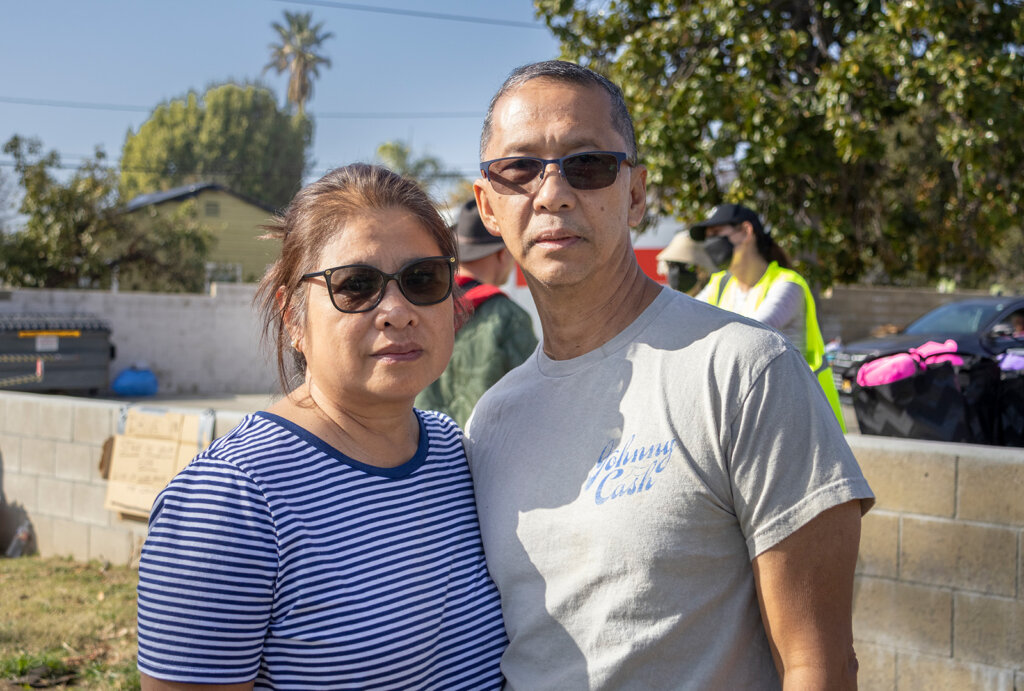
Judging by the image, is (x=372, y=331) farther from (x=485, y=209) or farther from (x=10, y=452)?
(x=10, y=452)

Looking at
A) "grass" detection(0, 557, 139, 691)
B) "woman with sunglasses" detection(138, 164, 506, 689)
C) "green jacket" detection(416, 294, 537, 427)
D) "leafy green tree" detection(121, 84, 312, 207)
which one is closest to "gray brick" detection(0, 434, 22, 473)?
"grass" detection(0, 557, 139, 691)

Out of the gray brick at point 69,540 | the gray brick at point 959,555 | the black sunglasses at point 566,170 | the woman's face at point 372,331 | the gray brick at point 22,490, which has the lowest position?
the gray brick at point 69,540

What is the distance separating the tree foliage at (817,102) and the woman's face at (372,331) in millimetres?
10202

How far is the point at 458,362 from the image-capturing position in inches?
143

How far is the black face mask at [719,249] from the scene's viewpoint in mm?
4781

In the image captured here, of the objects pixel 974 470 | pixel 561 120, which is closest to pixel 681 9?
pixel 974 470

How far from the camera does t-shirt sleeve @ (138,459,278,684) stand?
142cm

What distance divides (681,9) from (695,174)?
250cm

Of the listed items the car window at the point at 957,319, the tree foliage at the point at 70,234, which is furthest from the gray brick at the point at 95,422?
the tree foliage at the point at 70,234

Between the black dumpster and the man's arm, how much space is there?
17.2 metres

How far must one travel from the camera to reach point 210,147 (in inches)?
2201

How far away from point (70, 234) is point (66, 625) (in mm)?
19735

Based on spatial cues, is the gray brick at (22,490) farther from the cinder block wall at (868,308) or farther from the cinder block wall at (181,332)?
the cinder block wall at (868,308)

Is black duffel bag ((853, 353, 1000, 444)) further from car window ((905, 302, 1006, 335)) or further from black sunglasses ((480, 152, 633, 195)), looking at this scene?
car window ((905, 302, 1006, 335))
